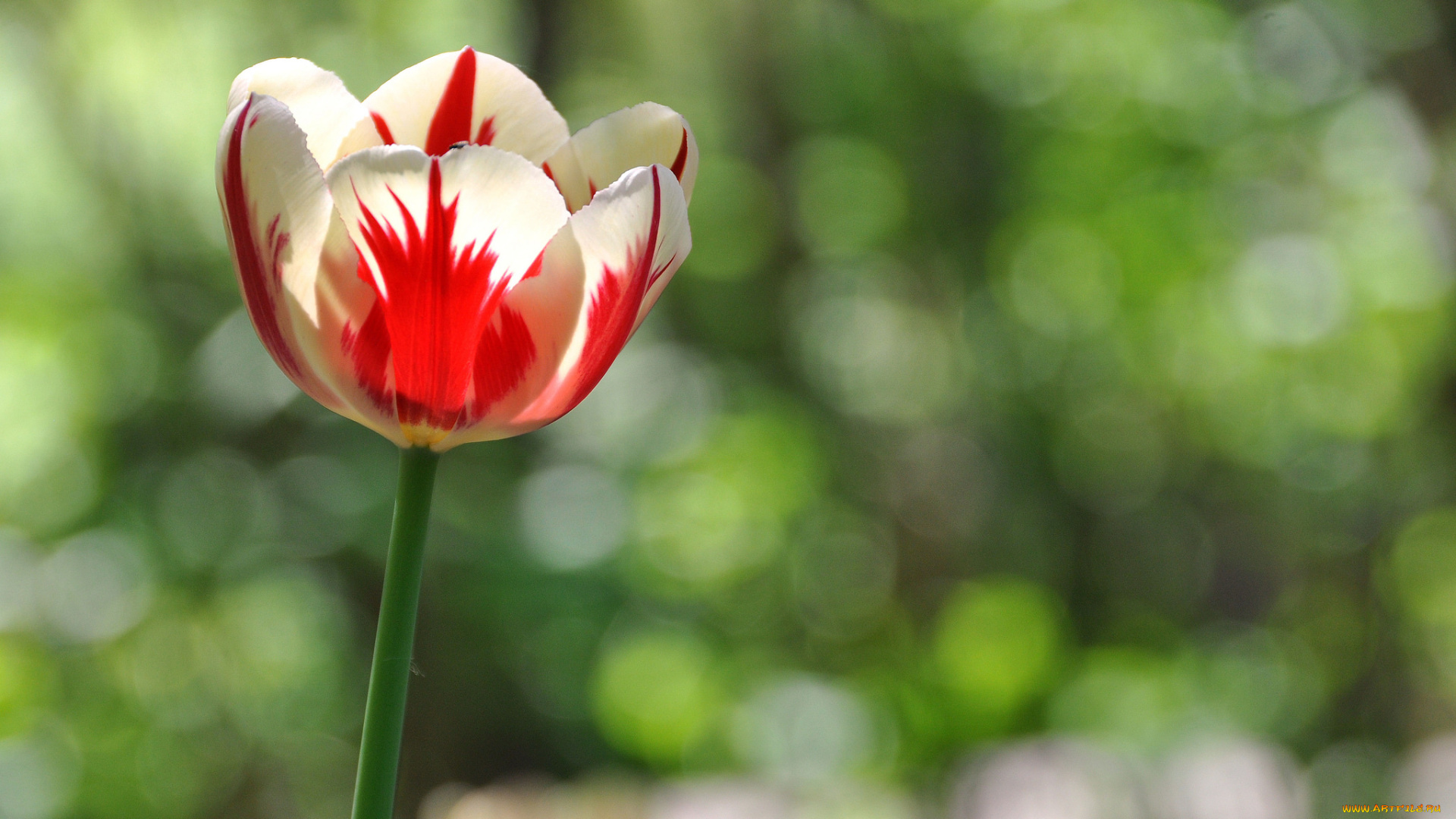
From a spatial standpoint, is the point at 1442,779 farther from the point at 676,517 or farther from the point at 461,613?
the point at 461,613

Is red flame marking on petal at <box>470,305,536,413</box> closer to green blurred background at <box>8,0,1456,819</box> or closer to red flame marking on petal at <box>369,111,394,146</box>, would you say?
red flame marking on petal at <box>369,111,394,146</box>

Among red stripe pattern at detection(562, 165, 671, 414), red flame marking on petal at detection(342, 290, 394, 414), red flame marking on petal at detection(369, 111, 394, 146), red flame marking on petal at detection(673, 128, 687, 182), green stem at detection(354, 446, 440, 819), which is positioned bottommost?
green stem at detection(354, 446, 440, 819)

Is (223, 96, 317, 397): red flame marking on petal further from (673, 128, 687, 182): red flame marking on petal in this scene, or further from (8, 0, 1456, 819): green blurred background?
(8, 0, 1456, 819): green blurred background

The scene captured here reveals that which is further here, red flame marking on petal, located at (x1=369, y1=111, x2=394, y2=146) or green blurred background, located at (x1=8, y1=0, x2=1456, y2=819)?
green blurred background, located at (x1=8, y1=0, x2=1456, y2=819)

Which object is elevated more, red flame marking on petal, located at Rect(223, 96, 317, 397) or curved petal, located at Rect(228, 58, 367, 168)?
curved petal, located at Rect(228, 58, 367, 168)

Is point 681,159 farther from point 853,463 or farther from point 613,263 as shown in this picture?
point 853,463

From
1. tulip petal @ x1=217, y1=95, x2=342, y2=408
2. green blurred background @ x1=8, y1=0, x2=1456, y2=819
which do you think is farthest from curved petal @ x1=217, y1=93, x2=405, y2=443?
green blurred background @ x1=8, y1=0, x2=1456, y2=819

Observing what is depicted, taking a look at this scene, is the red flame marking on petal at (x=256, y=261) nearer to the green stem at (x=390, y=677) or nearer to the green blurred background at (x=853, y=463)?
the green stem at (x=390, y=677)

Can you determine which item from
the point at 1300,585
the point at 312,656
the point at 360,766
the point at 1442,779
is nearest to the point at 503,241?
the point at 360,766
